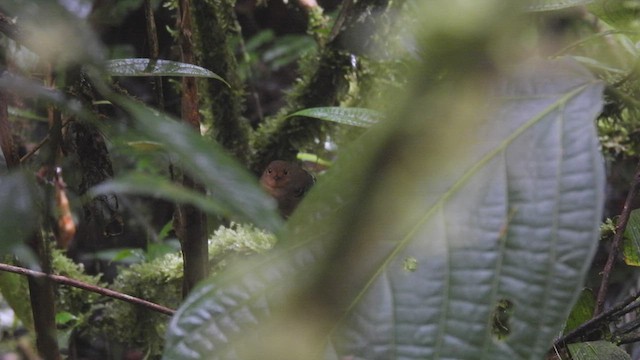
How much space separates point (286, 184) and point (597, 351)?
567 mm

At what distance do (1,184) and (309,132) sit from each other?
3.58 feet

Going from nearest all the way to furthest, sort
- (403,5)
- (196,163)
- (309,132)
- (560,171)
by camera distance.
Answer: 1. (196,163)
2. (560,171)
3. (403,5)
4. (309,132)

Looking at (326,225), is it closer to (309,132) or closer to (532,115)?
(532,115)

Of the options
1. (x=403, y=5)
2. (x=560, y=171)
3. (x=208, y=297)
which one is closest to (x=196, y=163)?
(x=208, y=297)


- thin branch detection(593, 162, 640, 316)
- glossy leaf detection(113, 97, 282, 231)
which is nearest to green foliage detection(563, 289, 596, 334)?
thin branch detection(593, 162, 640, 316)

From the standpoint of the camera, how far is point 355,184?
1.30 ft

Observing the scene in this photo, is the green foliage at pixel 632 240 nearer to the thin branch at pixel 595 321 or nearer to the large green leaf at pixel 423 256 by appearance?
the thin branch at pixel 595 321

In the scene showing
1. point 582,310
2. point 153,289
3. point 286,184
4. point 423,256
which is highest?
point 423,256

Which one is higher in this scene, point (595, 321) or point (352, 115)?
point (352, 115)

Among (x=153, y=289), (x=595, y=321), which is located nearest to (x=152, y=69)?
(x=595, y=321)

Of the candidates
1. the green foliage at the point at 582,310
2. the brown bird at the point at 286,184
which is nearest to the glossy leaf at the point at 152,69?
the brown bird at the point at 286,184

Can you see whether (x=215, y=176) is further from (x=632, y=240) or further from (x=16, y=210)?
(x=632, y=240)

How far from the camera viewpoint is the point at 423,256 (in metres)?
0.39

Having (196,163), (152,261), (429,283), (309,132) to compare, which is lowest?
(152,261)
